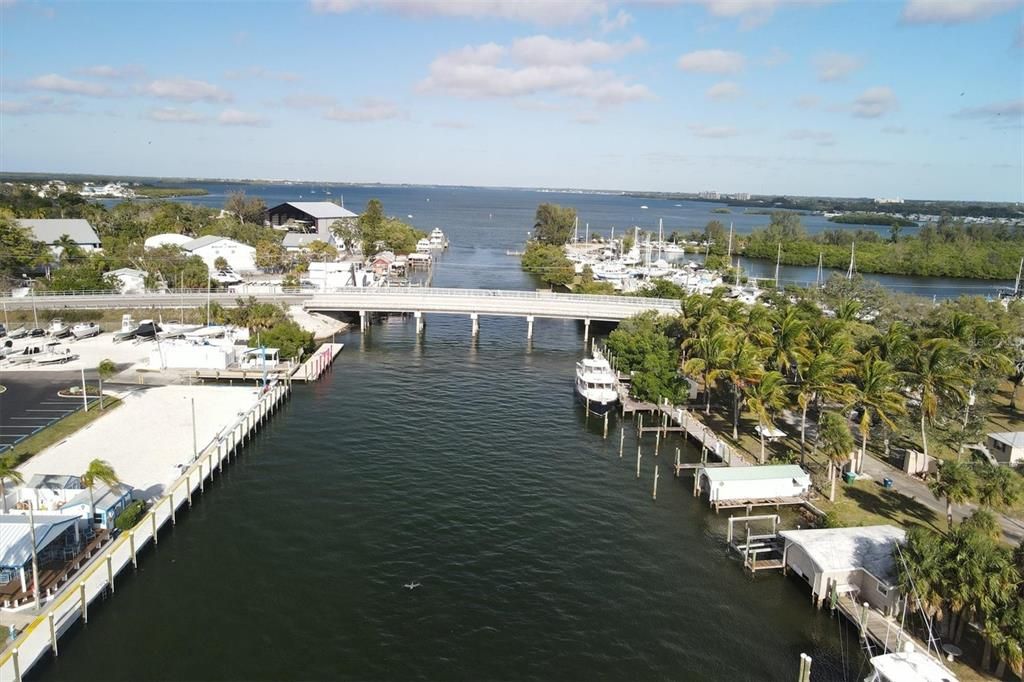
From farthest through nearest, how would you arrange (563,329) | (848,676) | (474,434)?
1. (563,329)
2. (474,434)
3. (848,676)

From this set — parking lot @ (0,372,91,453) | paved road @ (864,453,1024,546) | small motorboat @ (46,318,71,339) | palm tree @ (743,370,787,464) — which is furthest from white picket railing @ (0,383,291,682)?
paved road @ (864,453,1024,546)

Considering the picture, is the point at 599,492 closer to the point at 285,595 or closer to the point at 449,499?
the point at 449,499

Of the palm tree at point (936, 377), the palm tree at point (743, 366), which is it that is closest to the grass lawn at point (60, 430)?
the palm tree at point (743, 366)

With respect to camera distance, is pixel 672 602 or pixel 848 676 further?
pixel 672 602

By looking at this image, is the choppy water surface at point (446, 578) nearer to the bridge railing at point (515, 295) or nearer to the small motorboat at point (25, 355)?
the small motorboat at point (25, 355)

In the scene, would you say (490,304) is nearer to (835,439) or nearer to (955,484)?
(835,439)

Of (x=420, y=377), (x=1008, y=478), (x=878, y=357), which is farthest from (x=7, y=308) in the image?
(x=1008, y=478)
